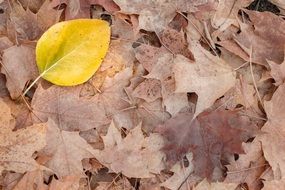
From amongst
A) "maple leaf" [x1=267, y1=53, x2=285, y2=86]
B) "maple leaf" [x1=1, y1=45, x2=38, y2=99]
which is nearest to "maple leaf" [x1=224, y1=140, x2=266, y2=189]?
"maple leaf" [x1=267, y1=53, x2=285, y2=86]

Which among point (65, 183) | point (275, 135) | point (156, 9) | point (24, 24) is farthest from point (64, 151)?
point (275, 135)

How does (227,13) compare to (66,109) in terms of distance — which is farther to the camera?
(227,13)

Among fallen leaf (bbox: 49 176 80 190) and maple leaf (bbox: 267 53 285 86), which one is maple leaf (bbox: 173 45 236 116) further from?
fallen leaf (bbox: 49 176 80 190)

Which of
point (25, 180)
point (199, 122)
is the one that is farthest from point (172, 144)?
point (25, 180)

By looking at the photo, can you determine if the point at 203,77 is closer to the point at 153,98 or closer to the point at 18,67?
the point at 153,98

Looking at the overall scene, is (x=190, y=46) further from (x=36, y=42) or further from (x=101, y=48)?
(x=36, y=42)

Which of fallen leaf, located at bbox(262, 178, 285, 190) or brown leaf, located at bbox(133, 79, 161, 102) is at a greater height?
brown leaf, located at bbox(133, 79, 161, 102)
